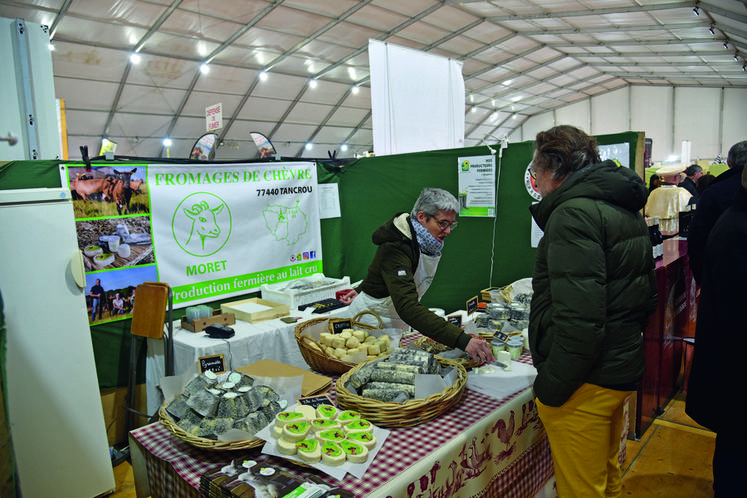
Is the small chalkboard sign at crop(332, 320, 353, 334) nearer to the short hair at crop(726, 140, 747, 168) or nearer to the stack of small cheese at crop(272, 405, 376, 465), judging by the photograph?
the stack of small cheese at crop(272, 405, 376, 465)

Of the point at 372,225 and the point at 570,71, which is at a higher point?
the point at 570,71

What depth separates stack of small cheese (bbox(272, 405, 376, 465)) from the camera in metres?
1.16

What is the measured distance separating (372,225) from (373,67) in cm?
131

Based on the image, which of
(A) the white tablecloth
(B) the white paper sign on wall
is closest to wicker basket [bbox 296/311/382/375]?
(A) the white tablecloth

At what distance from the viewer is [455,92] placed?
13.9ft

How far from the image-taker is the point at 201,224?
332 cm

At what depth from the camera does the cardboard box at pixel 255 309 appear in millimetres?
3076

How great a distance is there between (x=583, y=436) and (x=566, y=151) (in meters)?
0.90

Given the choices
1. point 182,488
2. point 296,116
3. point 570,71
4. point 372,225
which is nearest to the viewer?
point 182,488

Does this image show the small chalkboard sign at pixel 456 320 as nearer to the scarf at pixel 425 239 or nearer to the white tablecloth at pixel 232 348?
the scarf at pixel 425 239

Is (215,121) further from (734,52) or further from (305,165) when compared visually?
(734,52)

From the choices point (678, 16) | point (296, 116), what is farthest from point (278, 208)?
point (296, 116)

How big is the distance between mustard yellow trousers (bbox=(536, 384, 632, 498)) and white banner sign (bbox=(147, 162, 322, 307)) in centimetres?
259

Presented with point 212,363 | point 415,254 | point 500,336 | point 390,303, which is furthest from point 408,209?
point 212,363
